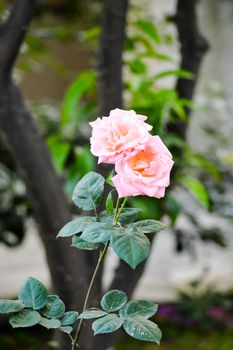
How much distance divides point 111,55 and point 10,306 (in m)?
0.84

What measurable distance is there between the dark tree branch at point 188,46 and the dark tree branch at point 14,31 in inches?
18.8

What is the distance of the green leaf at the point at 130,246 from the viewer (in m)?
0.66

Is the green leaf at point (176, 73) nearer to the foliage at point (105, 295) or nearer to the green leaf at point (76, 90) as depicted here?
the green leaf at point (76, 90)

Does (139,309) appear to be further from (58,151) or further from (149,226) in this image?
(58,151)

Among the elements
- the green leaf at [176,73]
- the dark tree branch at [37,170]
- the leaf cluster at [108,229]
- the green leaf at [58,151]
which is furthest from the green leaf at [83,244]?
the green leaf at [58,151]

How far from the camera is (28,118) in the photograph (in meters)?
1.38

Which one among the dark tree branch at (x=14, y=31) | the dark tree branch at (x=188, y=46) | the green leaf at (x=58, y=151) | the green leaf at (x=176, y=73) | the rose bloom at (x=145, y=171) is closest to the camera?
the rose bloom at (x=145, y=171)

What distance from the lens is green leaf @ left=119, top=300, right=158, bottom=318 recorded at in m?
0.71

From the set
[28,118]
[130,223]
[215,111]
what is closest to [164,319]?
[215,111]

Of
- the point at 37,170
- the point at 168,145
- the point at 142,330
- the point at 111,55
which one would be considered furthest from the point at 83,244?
the point at 168,145

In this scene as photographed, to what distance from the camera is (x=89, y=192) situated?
0.77 metres

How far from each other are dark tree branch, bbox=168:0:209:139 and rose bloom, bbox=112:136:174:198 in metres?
1.00

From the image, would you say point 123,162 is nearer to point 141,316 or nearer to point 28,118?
point 141,316

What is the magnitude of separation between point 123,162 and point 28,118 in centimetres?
77
